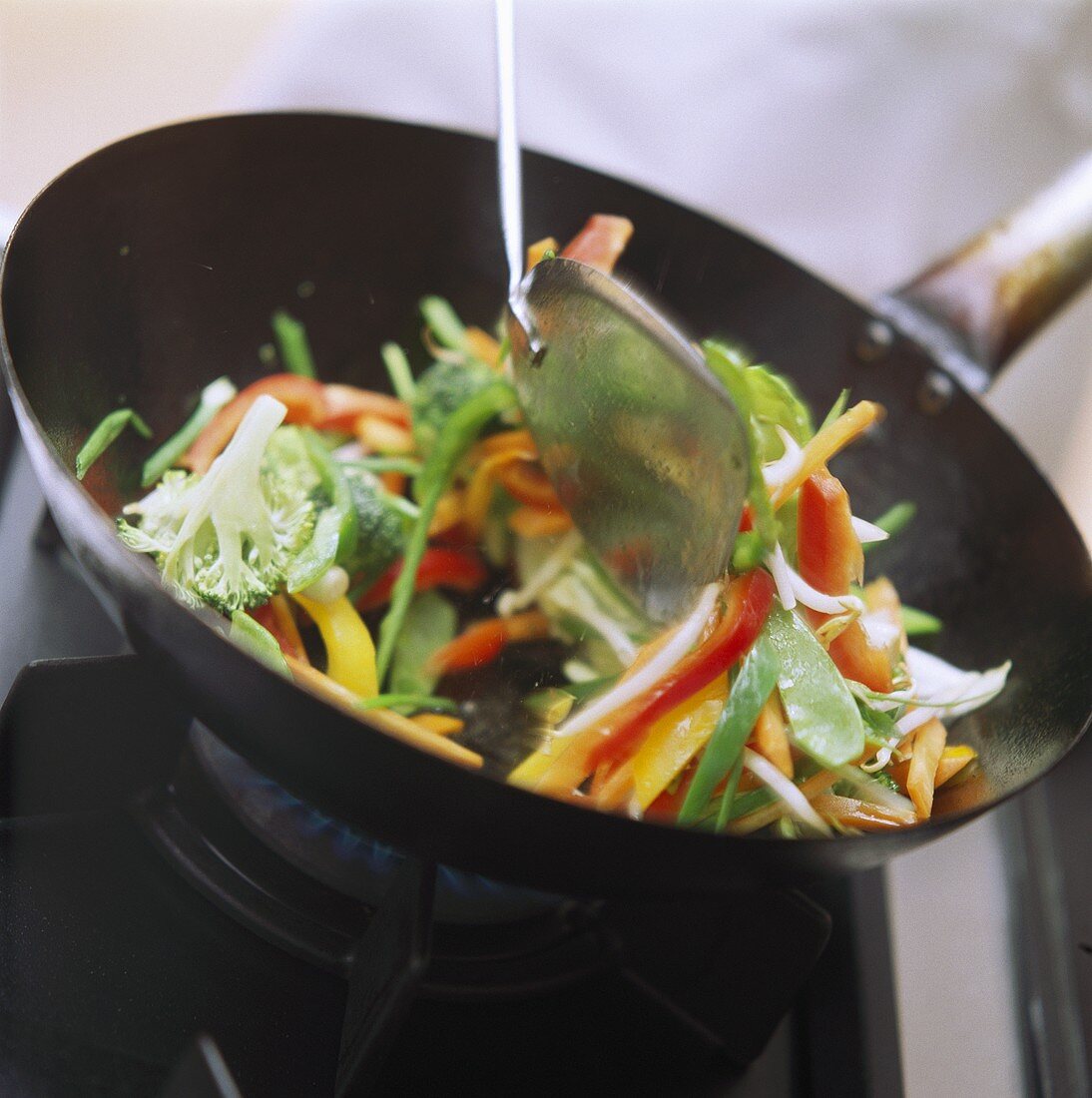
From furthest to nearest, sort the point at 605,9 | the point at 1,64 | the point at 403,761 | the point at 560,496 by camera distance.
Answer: the point at 605,9
the point at 1,64
the point at 560,496
the point at 403,761

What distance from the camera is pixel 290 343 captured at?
125 centimetres

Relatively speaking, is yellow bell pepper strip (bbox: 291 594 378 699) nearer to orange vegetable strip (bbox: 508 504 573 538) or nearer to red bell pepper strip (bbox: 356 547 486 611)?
red bell pepper strip (bbox: 356 547 486 611)

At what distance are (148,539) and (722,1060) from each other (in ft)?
2.23

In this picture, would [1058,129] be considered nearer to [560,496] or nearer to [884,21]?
[884,21]

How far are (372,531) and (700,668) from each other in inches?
16.0

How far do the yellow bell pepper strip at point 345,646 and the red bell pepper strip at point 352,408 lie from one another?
27cm

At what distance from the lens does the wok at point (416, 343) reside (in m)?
0.70

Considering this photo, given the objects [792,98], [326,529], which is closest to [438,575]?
[326,529]

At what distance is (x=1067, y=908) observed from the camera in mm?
1164

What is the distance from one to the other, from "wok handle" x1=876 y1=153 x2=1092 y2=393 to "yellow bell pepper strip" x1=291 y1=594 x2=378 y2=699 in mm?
742

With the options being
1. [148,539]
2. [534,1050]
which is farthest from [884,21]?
[534,1050]

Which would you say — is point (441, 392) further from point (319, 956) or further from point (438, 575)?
point (319, 956)

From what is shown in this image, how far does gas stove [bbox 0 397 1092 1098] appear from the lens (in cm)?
85

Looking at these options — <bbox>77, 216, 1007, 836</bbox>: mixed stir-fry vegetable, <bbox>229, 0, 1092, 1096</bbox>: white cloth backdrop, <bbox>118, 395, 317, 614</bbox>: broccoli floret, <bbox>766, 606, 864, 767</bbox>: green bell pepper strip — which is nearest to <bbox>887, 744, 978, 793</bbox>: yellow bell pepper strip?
<bbox>77, 216, 1007, 836</bbox>: mixed stir-fry vegetable
